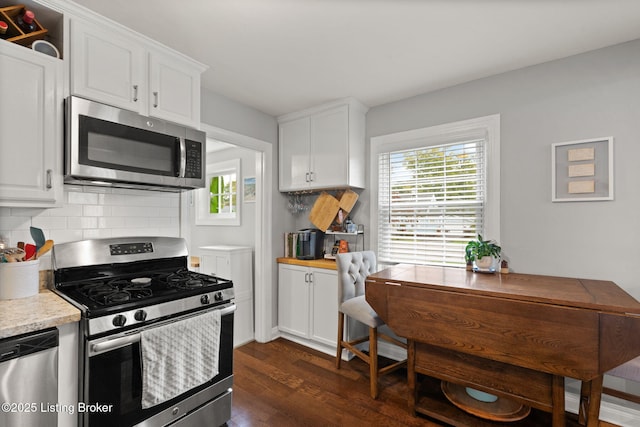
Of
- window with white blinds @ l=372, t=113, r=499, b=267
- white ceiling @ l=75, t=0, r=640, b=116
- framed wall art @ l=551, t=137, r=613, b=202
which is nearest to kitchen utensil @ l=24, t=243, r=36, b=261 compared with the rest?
white ceiling @ l=75, t=0, r=640, b=116

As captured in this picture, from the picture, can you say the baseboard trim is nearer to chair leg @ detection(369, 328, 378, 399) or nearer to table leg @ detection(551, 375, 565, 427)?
table leg @ detection(551, 375, 565, 427)

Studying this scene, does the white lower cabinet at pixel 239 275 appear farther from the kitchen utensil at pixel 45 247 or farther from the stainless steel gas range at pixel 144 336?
the kitchen utensil at pixel 45 247

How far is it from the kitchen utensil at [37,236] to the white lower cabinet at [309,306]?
2049mm

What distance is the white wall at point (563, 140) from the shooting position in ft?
6.45

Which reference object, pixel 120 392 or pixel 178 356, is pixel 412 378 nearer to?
pixel 178 356

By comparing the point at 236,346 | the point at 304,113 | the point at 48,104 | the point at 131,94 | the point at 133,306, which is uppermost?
the point at 304,113

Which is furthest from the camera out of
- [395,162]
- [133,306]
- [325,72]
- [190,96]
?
[395,162]

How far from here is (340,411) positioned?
6.86 ft

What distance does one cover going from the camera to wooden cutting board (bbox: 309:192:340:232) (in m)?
3.16

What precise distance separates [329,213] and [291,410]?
5.84 feet

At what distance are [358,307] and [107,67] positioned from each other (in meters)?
2.37

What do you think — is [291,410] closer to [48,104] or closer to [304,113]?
[48,104]

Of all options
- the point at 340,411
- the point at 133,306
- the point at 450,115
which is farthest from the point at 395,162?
the point at 133,306

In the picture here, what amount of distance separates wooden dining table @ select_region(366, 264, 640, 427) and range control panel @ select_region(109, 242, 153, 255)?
163cm
